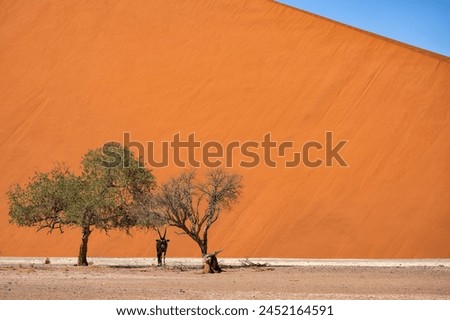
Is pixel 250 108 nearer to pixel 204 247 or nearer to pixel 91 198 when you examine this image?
pixel 91 198

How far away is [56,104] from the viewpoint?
37.8 metres

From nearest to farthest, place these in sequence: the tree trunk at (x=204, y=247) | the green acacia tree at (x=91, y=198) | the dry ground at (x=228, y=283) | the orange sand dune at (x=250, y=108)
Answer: the dry ground at (x=228, y=283)
the tree trunk at (x=204, y=247)
the green acacia tree at (x=91, y=198)
the orange sand dune at (x=250, y=108)

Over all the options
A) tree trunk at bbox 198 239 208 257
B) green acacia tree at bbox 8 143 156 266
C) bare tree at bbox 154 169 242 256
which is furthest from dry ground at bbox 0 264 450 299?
green acacia tree at bbox 8 143 156 266

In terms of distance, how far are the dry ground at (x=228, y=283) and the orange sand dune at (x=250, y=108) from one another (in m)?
9.71

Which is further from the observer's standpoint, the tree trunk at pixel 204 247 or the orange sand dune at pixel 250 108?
the orange sand dune at pixel 250 108

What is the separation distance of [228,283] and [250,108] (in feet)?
68.4

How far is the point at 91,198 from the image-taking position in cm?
2155

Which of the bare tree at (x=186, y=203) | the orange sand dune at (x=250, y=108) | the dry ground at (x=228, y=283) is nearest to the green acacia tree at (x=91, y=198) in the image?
the bare tree at (x=186, y=203)

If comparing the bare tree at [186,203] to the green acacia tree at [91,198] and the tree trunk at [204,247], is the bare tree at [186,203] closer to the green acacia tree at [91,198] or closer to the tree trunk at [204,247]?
the tree trunk at [204,247]

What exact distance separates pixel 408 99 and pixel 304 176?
650cm

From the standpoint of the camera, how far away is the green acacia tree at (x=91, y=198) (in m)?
21.7

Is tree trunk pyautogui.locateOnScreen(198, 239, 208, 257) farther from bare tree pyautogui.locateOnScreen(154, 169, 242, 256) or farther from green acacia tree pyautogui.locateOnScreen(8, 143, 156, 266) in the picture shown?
green acacia tree pyautogui.locateOnScreen(8, 143, 156, 266)

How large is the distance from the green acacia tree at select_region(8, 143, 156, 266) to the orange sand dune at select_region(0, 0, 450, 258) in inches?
308

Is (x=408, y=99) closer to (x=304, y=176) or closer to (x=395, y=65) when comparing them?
(x=395, y=65)
